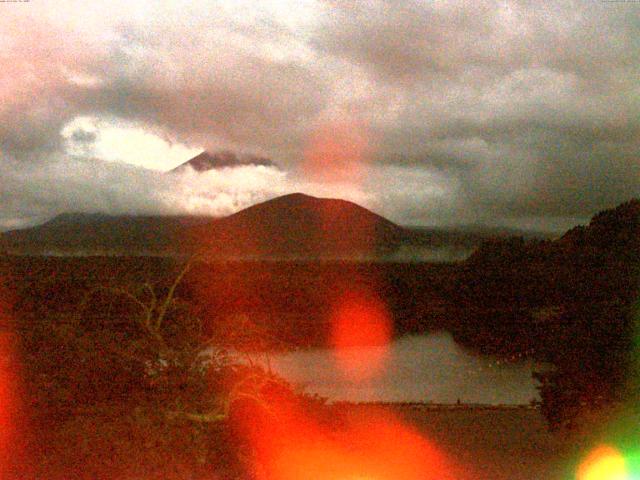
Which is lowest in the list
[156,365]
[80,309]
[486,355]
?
[486,355]

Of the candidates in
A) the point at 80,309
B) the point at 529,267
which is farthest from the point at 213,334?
the point at 529,267

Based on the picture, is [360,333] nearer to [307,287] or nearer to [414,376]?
[307,287]

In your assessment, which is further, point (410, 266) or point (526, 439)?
point (410, 266)

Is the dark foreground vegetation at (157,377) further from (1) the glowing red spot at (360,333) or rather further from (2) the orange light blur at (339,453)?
(1) the glowing red spot at (360,333)

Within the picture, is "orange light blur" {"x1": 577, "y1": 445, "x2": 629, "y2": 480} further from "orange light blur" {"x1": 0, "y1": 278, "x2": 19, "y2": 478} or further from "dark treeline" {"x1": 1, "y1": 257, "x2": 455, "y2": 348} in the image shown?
"dark treeline" {"x1": 1, "y1": 257, "x2": 455, "y2": 348}

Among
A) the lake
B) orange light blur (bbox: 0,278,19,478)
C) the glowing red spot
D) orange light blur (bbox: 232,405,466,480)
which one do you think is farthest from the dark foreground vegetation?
the glowing red spot

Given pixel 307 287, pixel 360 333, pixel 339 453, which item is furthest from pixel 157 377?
pixel 307 287

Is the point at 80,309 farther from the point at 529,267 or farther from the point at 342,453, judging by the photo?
the point at 529,267
